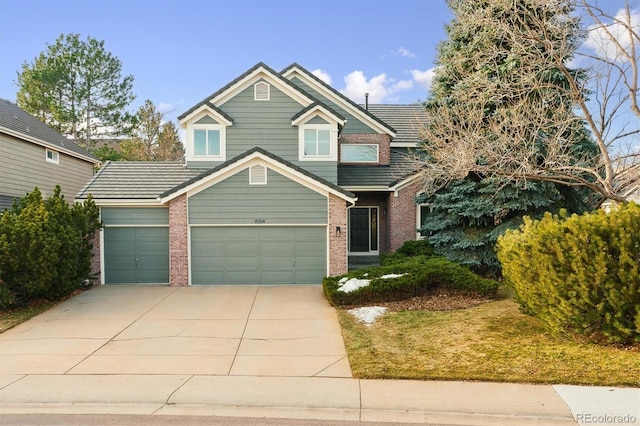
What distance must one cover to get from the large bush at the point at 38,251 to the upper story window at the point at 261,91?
7.96 metres

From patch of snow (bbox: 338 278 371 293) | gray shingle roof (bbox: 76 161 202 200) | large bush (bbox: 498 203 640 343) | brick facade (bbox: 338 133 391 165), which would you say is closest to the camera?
large bush (bbox: 498 203 640 343)

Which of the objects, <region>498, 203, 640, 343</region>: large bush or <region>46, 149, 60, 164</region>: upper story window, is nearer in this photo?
<region>498, 203, 640, 343</region>: large bush

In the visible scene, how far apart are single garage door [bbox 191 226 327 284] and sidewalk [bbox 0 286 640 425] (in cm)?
415

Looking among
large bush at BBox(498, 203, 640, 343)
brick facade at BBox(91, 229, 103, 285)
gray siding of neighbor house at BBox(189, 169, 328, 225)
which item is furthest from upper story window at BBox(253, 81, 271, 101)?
large bush at BBox(498, 203, 640, 343)

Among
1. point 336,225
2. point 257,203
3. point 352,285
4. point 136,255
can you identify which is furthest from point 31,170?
point 352,285

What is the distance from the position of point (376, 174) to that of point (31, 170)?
1561 centimetres

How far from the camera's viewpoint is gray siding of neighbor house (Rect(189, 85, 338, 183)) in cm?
1636

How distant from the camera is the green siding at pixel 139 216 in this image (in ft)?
48.1

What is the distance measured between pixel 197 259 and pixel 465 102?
10569 millimetres

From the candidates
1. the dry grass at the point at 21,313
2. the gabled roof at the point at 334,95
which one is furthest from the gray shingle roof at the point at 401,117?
the dry grass at the point at 21,313

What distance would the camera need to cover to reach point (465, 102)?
13.4 m

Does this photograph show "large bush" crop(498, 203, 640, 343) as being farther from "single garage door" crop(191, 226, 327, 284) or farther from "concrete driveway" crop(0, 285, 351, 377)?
"single garage door" crop(191, 226, 327, 284)

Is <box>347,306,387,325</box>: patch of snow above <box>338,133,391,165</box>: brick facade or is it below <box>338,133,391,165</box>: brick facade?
below
